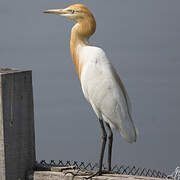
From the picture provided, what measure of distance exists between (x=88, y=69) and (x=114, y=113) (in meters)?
0.40

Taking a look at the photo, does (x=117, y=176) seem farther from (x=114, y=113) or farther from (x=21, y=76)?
(x=21, y=76)

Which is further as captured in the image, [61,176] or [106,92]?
[61,176]

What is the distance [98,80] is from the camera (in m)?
5.04

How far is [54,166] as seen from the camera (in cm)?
545

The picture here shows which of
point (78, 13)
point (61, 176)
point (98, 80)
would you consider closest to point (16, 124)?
point (61, 176)

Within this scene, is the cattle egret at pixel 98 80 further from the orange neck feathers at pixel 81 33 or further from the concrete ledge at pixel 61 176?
the concrete ledge at pixel 61 176

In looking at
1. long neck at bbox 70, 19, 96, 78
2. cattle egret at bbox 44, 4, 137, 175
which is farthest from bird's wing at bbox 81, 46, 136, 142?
long neck at bbox 70, 19, 96, 78

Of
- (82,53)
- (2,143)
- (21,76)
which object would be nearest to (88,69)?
(82,53)

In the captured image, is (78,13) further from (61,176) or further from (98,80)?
(61,176)

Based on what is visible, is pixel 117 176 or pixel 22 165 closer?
pixel 117 176

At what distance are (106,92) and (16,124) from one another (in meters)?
0.77

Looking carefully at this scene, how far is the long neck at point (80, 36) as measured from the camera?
5.11 meters

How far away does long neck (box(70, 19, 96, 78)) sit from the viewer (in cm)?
511

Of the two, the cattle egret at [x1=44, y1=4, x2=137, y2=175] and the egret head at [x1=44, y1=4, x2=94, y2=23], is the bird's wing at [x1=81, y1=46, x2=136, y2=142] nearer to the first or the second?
the cattle egret at [x1=44, y1=4, x2=137, y2=175]
